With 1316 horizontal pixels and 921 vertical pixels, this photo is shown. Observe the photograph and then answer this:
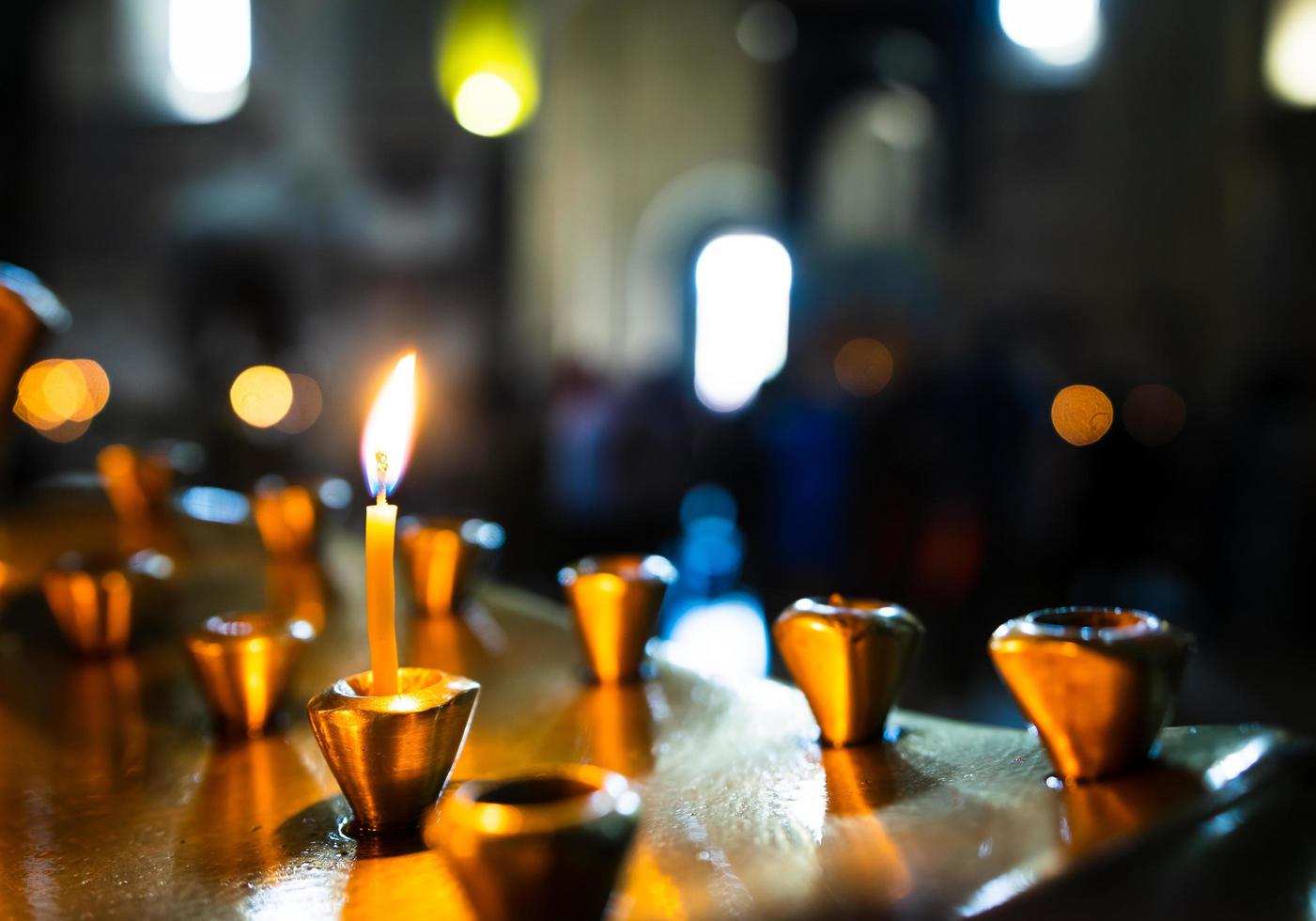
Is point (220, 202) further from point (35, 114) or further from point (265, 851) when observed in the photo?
point (265, 851)

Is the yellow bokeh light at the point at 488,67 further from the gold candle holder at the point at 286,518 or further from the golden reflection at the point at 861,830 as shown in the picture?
the golden reflection at the point at 861,830

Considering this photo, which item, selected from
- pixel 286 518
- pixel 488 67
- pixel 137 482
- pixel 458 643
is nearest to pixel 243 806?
pixel 458 643

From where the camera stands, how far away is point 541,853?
1.44ft

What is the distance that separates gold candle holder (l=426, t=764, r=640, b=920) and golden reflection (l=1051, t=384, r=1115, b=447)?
25.5ft

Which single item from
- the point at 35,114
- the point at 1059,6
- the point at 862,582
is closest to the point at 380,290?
the point at 35,114

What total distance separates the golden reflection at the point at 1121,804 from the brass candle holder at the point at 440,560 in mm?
747

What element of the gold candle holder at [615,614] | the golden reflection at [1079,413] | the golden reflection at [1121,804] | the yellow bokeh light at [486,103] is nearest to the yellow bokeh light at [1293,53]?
the golden reflection at [1079,413]

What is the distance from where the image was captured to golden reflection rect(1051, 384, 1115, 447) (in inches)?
307

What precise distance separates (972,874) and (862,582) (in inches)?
227

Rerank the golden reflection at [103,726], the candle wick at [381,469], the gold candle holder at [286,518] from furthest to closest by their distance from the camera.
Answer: the gold candle holder at [286,518]
the golden reflection at [103,726]
the candle wick at [381,469]

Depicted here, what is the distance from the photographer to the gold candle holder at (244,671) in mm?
860

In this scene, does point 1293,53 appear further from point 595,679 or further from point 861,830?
point 861,830

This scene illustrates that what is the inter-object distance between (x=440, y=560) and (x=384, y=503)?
595 millimetres

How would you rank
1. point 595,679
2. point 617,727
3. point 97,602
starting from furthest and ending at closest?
point 97,602, point 595,679, point 617,727
